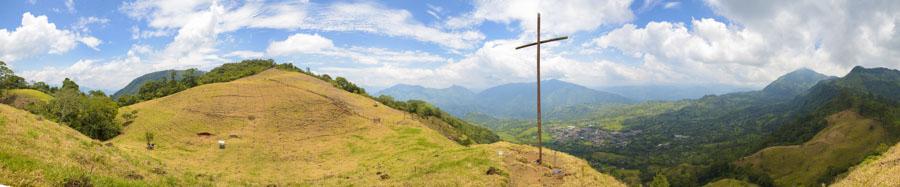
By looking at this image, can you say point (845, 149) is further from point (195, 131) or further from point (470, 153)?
point (195, 131)

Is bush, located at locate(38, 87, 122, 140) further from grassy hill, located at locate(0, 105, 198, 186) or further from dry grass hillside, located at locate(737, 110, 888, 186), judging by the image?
dry grass hillside, located at locate(737, 110, 888, 186)

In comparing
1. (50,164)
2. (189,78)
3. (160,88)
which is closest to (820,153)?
(50,164)

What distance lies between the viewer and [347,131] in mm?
69312

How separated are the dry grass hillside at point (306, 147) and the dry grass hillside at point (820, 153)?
487 ft

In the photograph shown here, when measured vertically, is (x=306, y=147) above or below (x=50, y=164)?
below

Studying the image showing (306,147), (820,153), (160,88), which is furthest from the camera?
(820,153)

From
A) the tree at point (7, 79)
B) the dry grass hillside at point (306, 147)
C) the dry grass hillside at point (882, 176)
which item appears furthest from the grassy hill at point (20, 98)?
the dry grass hillside at point (882, 176)

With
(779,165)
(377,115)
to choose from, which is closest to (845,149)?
(779,165)

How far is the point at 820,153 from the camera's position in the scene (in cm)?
16788

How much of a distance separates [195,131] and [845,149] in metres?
216

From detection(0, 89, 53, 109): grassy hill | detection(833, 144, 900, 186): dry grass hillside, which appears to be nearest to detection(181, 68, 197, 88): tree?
detection(0, 89, 53, 109): grassy hill

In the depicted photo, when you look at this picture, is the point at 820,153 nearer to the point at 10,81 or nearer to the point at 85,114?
the point at 85,114

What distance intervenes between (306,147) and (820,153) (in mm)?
201730

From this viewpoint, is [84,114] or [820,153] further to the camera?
[820,153]
